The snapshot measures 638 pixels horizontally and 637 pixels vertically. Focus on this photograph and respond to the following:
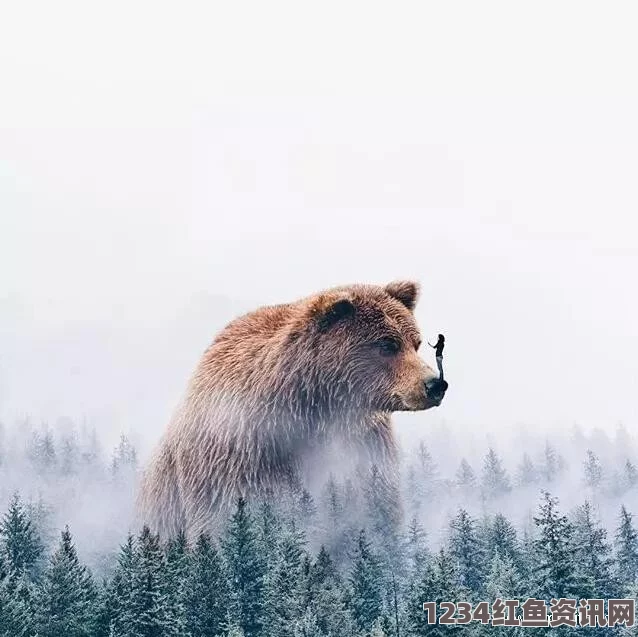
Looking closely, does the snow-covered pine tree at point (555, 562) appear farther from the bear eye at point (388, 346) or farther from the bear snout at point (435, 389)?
the bear eye at point (388, 346)

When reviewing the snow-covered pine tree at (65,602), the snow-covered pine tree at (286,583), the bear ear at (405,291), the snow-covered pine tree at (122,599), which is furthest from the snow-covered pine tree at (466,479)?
the snow-covered pine tree at (65,602)

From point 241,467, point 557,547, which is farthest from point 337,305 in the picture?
point 557,547

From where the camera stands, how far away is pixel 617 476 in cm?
3869

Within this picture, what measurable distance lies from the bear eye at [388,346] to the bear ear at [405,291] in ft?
4.44

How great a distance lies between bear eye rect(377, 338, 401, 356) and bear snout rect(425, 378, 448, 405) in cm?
136

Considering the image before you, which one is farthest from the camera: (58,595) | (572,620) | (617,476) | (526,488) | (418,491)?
(617,476)

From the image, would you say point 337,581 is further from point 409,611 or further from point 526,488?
point 526,488

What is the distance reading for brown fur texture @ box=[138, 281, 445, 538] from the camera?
21.5 meters

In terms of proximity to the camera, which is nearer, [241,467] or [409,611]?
[241,467]

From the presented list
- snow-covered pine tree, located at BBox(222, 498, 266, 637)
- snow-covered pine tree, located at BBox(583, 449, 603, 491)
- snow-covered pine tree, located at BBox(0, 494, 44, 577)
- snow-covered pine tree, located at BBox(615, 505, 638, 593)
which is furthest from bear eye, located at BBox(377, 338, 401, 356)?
snow-covered pine tree, located at BBox(583, 449, 603, 491)

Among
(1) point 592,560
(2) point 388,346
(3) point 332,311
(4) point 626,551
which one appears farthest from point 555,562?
(3) point 332,311

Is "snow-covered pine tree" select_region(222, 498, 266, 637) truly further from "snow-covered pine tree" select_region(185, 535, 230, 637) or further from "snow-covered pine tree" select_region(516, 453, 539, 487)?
"snow-covered pine tree" select_region(516, 453, 539, 487)

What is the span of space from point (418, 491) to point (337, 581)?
699cm

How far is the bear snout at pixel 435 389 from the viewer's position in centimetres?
2034
